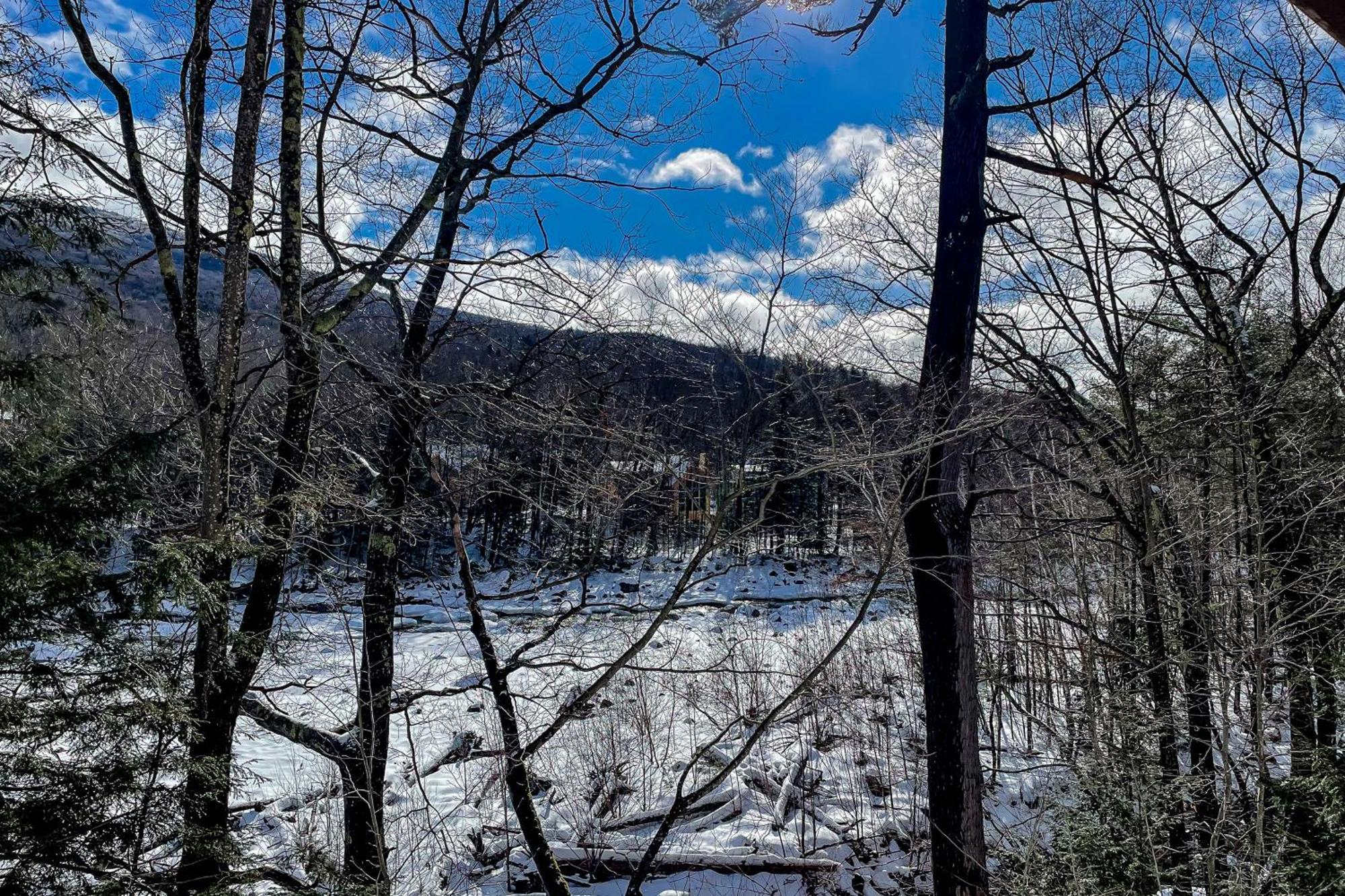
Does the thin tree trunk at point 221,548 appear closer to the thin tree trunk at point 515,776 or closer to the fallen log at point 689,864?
the thin tree trunk at point 515,776

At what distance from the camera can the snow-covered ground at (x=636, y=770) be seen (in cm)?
670

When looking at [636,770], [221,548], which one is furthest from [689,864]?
[221,548]

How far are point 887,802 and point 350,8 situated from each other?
940cm

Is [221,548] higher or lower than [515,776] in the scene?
higher

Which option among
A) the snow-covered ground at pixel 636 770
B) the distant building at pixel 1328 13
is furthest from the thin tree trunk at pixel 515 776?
the distant building at pixel 1328 13

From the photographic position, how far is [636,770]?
29.9 ft

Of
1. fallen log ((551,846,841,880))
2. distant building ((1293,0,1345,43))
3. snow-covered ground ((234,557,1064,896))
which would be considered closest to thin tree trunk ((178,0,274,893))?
snow-covered ground ((234,557,1064,896))

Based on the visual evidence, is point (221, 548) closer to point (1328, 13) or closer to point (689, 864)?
point (1328, 13)

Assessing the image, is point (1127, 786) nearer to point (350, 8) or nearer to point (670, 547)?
point (350, 8)

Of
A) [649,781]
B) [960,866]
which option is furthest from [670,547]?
[960,866]

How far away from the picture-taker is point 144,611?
9.75 feet

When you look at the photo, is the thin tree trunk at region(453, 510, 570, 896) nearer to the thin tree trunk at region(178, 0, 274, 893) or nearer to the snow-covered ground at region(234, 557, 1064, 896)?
the snow-covered ground at region(234, 557, 1064, 896)

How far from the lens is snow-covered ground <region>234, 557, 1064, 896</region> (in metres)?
6.70

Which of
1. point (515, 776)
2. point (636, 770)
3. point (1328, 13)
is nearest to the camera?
point (1328, 13)
